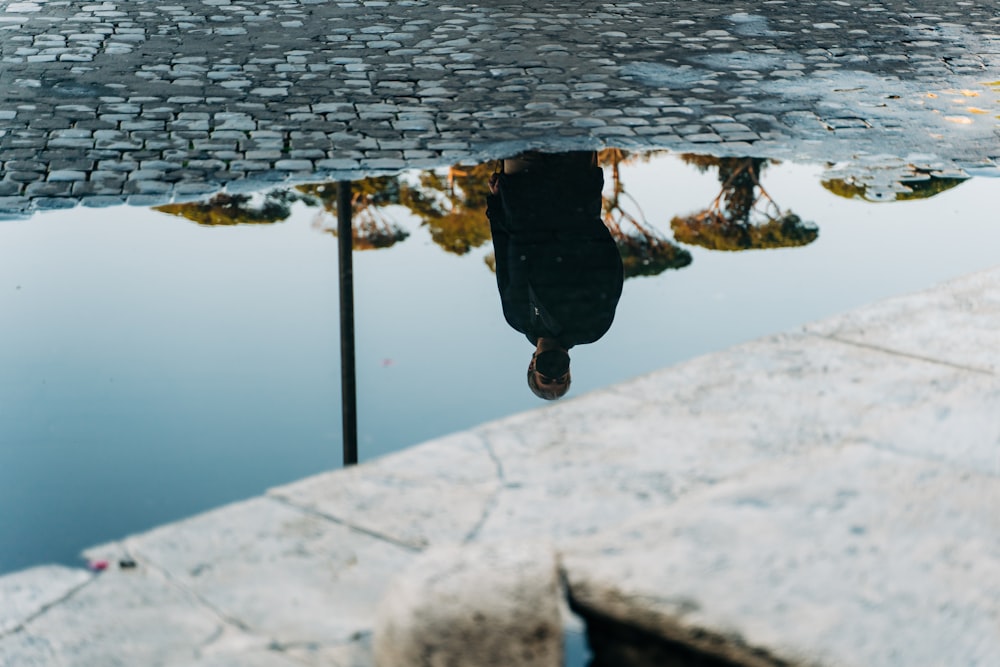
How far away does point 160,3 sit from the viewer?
41.0 ft

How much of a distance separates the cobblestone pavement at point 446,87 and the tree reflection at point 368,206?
0.18 m

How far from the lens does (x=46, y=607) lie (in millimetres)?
3246

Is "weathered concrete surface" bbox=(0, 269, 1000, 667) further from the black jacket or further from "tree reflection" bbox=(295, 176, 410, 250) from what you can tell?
"tree reflection" bbox=(295, 176, 410, 250)

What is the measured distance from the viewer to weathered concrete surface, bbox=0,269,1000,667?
2.87m

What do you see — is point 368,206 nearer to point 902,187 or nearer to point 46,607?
point 902,187

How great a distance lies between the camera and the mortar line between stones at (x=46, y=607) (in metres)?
3.13

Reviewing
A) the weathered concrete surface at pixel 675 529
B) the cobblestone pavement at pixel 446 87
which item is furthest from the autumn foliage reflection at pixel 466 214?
the weathered concrete surface at pixel 675 529

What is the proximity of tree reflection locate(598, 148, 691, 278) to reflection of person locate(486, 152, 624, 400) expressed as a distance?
7 cm

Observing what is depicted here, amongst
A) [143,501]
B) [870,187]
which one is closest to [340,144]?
[870,187]

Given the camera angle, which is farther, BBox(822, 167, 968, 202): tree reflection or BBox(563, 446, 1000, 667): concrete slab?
BBox(822, 167, 968, 202): tree reflection

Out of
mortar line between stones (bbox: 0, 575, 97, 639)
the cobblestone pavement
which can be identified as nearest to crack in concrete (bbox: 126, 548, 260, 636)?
mortar line between stones (bbox: 0, 575, 97, 639)

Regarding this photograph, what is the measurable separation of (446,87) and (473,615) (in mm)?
7211

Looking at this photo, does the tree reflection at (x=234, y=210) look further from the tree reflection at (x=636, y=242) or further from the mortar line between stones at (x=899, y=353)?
the mortar line between stones at (x=899, y=353)

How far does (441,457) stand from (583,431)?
0.52 meters
